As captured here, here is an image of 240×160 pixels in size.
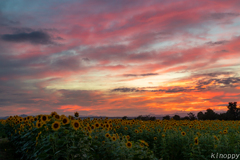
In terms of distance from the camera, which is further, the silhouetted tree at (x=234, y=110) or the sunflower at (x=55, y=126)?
the silhouetted tree at (x=234, y=110)

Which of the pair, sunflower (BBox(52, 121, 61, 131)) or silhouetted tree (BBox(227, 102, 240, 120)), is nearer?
sunflower (BBox(52, 121, 61, 131))

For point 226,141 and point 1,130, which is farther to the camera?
point 1,130

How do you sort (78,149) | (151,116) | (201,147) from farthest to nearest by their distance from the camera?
(151,116) < (201,147) < (78,149)

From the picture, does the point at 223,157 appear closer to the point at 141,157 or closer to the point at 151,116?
the point at 141,157

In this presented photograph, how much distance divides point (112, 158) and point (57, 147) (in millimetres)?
1664

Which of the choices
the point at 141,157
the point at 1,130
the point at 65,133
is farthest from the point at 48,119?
the point at 1,130

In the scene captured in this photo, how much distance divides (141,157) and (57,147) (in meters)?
2.35

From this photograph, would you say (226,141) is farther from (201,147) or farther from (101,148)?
(101,148)

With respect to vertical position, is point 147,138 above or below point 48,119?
below

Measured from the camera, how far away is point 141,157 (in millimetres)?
6004

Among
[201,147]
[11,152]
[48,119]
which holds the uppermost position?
[48,119]

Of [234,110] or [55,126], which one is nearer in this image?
[55,126]

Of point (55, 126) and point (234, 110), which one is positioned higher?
point (234, 110)

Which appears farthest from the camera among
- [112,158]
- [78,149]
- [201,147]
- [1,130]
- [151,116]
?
[151,116]
